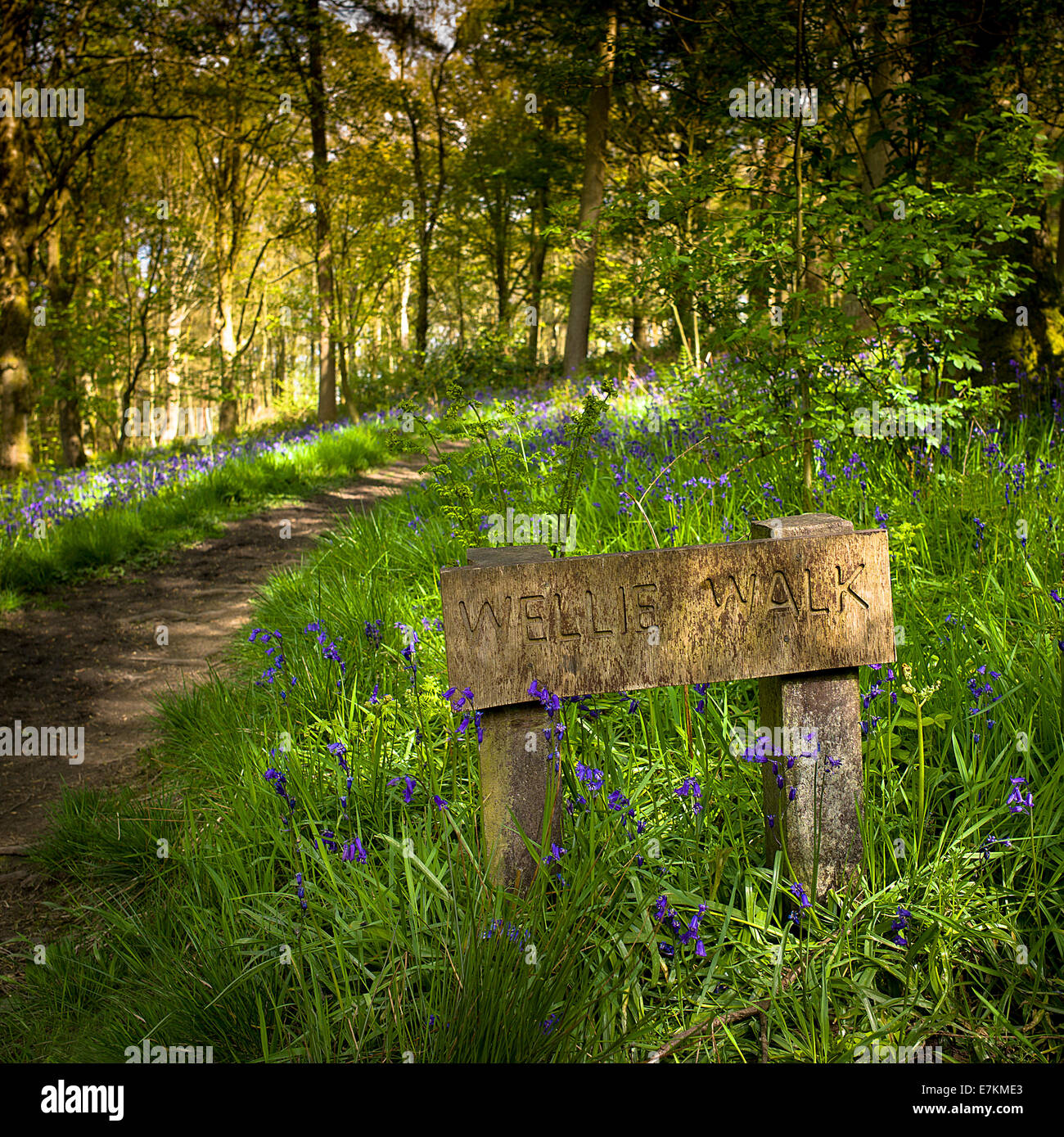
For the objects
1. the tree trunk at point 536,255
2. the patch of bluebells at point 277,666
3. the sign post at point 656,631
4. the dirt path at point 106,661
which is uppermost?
the tree trunk at point 536,255

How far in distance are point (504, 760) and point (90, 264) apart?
14568 millimetres

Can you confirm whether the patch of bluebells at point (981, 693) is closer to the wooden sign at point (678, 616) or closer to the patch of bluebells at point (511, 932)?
the wooden sign at point (678, 616)

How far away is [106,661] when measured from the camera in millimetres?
4949

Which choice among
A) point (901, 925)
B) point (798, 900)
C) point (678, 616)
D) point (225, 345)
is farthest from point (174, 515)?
point (225, 345)

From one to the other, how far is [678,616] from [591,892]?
687 mm

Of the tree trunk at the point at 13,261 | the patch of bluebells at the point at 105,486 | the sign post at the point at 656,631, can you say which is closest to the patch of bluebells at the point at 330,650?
the sign post at the point at 656,631

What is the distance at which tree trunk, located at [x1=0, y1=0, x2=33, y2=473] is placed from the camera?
28.8 feet

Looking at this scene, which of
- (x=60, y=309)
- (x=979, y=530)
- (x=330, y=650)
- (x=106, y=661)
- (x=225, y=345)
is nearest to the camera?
(x=330, y=650)

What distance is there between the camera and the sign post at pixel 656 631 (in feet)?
6.08

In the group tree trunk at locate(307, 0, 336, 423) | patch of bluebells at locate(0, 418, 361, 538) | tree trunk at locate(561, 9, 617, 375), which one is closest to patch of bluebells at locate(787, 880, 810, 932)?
patch of bluebells at locate(0, 418, 361, 538)

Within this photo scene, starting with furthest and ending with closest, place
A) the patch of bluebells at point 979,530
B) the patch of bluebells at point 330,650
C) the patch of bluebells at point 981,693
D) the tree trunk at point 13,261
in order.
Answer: the tree trunk at point 13,261
the patch of bluebells at point 979,530
the patch of bluebells at point 330,650
the patch of bluebells at point 981,693

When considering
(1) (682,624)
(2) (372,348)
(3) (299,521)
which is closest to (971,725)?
(1) (682,624)

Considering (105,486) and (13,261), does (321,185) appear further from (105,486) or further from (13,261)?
(105,486)

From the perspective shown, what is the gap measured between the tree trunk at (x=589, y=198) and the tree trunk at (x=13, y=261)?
21.2 ft
